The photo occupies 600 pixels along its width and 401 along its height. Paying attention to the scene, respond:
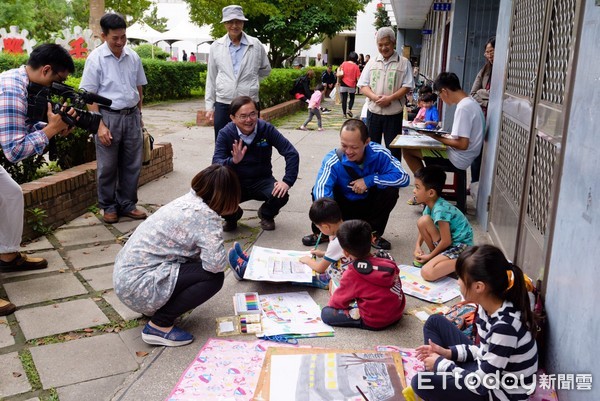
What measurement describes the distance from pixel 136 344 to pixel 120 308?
0.49 meters

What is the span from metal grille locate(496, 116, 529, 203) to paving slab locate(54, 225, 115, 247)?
3.19 meters

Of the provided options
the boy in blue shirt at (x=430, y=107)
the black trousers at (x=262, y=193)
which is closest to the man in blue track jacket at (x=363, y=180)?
the black trousers at (x=262, y=193)

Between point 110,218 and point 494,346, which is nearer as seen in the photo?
point 494,346

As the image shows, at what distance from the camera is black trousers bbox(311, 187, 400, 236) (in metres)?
4.56

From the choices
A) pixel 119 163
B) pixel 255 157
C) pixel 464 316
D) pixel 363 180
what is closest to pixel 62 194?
pixel 119 163

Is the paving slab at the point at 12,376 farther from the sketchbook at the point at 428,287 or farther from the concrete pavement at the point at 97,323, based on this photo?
the sketchbook at the point at 428,287

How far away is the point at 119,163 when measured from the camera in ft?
17.2

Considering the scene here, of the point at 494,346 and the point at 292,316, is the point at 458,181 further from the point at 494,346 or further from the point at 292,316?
the point at 494,346

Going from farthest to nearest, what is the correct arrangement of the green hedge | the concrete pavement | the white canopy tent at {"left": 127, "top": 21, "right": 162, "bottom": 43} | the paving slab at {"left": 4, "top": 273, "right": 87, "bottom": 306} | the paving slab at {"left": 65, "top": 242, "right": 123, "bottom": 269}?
1. the white canopy tent at {"left": 127, "top": 21, "right": 162, "bottom": 43}
2. the green hedge
3. the paving slab at {"left": 65, "top": 242, "right": 123, "bottom": 269}
4. the paving slab at {"left": 4, "top": 273, "right": 87, "bottom": 306}
5. the concrete pavement

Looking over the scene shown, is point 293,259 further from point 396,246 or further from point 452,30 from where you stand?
point 452,30

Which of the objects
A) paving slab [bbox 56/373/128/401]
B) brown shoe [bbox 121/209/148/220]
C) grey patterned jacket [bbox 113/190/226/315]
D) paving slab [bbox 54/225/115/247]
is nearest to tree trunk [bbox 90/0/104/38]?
brown shoe [bbox 121/209/148/220]

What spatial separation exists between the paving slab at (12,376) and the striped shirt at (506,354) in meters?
1.94

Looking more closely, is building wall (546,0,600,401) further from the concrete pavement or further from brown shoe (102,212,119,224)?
brown shoe (102,212,119,224)

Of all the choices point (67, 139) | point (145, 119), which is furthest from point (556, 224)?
point (145, 119)
